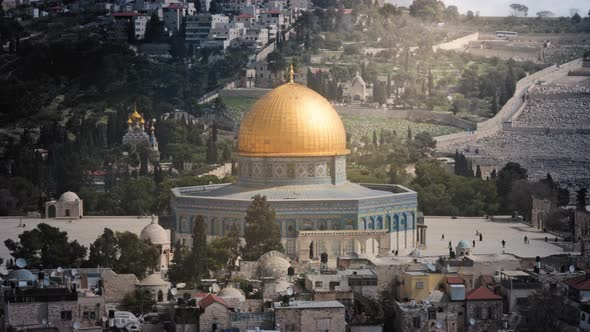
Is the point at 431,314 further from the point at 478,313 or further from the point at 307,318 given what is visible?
the point at 307,318

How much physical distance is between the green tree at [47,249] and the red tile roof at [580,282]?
934 cm

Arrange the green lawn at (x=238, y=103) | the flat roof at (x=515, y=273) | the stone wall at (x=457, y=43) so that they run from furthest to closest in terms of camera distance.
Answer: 1. the stone wall at (x=457, y=43)
2. the green lawn at (x=238, y=103)
3. the flat roof at (x=515, y=273)

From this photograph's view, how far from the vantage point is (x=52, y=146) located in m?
68.5

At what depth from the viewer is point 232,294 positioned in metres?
38.2

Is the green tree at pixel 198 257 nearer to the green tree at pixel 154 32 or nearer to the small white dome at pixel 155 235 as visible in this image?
the small white dome at pixel 155 235

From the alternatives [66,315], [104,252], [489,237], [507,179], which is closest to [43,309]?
[66,315]

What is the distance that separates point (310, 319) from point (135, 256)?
7947mm

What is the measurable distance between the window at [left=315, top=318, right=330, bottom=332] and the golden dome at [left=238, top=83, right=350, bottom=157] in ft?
44.3

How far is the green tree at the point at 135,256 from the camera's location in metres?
43.1

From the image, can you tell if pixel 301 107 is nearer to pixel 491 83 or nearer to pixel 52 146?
pixel 52 146

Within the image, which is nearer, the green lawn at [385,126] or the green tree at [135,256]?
the green tree at [135,256]

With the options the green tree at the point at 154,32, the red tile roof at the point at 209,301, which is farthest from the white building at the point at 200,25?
the red tile roof at the point at 209,301

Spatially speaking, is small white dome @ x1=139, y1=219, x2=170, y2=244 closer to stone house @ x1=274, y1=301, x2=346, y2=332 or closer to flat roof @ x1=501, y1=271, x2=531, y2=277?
flat roof @ x1=501, y1=271, x2=531, y2=277

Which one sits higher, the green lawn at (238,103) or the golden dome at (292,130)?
the golden dome at (292,130)
